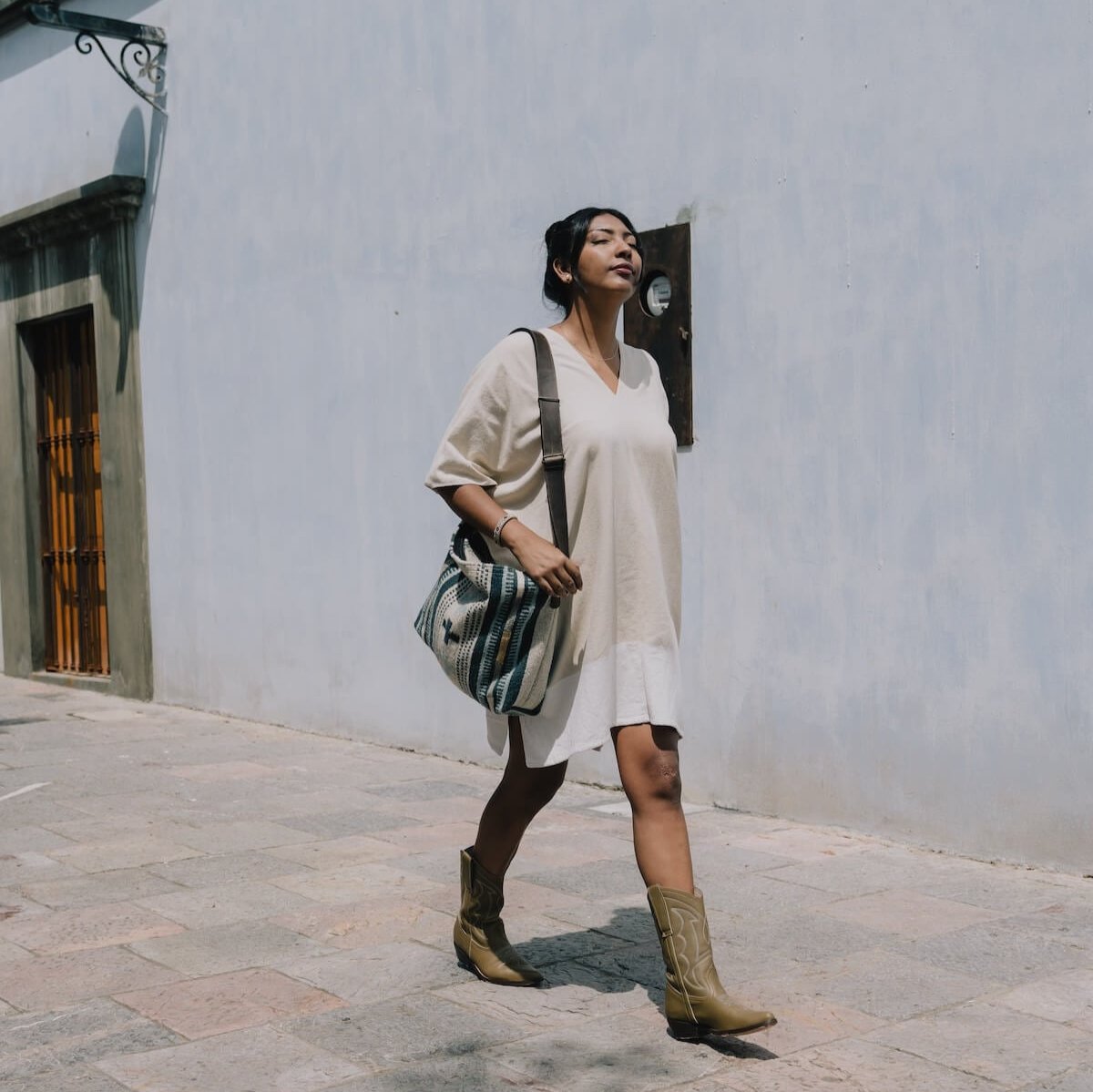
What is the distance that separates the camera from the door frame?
9492 millimetres

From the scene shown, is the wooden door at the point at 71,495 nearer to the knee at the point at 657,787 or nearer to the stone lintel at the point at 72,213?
the stone lintel at the point at 72,213

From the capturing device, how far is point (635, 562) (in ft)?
11.6

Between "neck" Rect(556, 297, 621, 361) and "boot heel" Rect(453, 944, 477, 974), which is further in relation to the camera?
"boot heel" Rect(453, 944, 477, 974)

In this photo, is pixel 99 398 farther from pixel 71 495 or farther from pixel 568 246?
pixel 568 246

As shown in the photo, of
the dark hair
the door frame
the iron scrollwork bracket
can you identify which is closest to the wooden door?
the door frame

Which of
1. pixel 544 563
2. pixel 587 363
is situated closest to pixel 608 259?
pixel 587 363

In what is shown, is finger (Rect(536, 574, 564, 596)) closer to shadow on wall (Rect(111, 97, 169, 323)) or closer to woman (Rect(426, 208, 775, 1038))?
woman (Rect(426, 208, 775, 1038))

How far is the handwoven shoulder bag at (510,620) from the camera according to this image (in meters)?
3.46

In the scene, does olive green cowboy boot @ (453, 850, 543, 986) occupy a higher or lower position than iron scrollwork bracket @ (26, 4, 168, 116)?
lower

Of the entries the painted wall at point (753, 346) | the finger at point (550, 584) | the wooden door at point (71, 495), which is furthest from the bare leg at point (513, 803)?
the wooden door at point (71, 495)

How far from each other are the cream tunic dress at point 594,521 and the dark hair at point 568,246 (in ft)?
0.56

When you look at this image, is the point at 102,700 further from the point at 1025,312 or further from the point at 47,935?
the point at 1025,312

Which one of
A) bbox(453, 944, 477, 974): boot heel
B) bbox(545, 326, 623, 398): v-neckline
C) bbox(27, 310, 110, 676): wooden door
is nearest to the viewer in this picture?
bbox(545, 326, 623, 398): v-neckline

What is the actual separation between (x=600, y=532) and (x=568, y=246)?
0.69 metres
